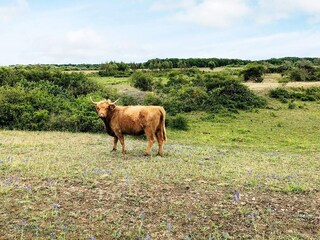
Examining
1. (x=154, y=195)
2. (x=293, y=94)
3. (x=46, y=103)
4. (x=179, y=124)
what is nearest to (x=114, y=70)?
(x=293, y=94)

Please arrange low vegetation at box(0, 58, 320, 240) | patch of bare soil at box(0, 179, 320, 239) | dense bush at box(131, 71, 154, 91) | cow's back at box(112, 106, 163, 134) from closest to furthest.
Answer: patch of bare soil at box(0, 179, 320, 239)
low vegetation at box(0, 58, 320, 240)
cow's back at box(112, 106, 163, 134)
dense bush at box(131, 71, 154, 91)

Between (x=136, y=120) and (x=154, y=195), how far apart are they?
4639 mm

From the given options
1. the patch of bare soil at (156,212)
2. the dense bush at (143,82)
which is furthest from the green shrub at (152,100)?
the patch of bare soil at (156,212)

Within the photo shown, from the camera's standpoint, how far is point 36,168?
9.89 metres

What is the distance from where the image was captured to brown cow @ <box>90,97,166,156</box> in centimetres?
1205

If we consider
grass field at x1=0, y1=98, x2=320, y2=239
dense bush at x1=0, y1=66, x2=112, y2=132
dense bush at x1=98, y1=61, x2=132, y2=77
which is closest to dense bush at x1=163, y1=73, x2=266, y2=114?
dense bush at x1=0, y1=66, x2=112, y2=132

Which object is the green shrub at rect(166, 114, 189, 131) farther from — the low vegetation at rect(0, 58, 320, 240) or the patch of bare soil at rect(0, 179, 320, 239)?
the patch of bare soil at rect(0, 179, 320, 239)

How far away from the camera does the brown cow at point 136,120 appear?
1205cm

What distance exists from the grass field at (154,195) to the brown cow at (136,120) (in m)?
0.70

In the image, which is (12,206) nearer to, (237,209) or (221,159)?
(237,209)

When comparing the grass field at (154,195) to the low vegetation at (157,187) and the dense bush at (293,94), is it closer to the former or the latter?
the low vegetation at (157,187)

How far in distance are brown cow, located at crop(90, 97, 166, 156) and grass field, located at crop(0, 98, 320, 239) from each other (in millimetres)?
698

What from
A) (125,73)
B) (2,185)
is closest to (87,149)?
(2,185)

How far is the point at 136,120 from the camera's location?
40.2ft
